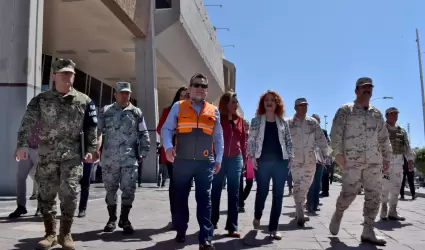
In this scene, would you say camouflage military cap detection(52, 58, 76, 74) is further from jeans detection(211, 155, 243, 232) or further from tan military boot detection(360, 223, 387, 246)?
tan military boot detection(360, 223, 387, 246)

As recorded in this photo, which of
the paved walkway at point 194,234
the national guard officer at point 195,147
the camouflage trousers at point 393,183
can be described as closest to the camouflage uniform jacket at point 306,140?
the paved walkway at point 194,234

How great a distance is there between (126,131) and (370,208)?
9.75ft

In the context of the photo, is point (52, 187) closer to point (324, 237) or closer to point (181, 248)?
point (181, 248)

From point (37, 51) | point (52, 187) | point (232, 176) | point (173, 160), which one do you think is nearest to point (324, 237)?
point (232, 176)

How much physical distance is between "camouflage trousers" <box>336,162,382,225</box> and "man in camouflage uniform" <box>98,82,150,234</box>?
2.44m

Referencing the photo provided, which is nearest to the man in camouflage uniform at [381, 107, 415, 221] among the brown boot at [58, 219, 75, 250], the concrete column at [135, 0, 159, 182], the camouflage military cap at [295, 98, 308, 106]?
the camouflage military cap at [295, 98, 308, 106]

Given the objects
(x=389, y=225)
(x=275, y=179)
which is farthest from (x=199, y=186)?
(x=389, y=225)

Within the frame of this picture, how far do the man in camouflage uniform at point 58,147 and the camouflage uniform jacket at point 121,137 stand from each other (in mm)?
985

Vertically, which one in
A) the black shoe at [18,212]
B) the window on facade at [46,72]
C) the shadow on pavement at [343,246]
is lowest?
the shadow on pavement at [343,246]

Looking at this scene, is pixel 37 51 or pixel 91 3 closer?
pixel 37 51

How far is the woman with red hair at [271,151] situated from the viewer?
5.21m

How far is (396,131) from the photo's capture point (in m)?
7.60

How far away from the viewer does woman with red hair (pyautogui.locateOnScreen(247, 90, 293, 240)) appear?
17.1 feet

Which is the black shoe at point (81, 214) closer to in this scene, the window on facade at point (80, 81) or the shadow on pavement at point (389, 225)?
the shadow on pavement at point (389, 225)
